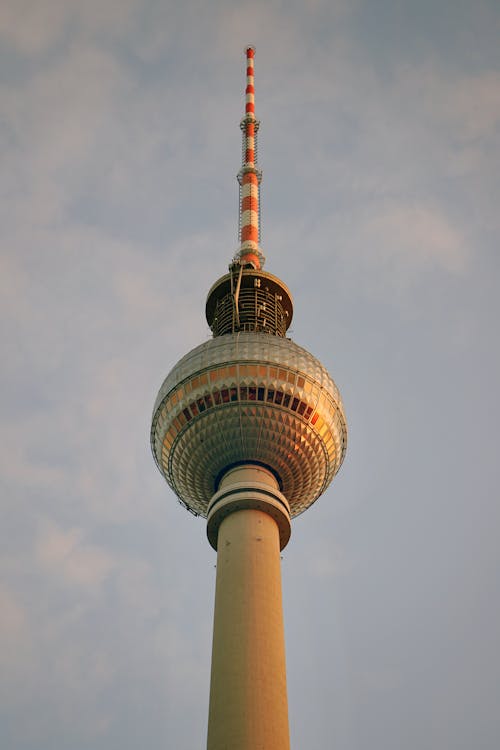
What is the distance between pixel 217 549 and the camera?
48.0 metres

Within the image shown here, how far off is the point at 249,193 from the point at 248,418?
94.9ft

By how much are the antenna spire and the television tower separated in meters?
7.39

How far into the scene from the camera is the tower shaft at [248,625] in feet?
126

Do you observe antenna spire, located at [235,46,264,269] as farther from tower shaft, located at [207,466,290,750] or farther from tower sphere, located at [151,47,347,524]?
tower shaft, located at [207,466,290,750]

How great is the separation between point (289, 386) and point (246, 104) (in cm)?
4202

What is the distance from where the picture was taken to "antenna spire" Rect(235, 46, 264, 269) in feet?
216

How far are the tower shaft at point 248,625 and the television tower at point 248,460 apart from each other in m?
0.07

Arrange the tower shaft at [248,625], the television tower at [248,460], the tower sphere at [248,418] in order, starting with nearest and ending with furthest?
the tower shaft at [248,625] < the television tower at [248,460] < the tower sphere at [248,418]

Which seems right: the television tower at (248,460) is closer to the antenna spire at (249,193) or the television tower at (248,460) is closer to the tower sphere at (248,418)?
the tower sphere at (248,418)

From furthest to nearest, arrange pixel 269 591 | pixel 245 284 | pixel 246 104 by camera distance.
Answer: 1. pixel 246 104
2. pixel 245 284
3. pixel 269 591

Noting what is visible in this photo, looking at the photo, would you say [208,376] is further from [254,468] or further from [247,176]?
[247,176]

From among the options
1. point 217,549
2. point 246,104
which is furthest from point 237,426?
point 246,104

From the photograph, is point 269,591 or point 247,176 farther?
point 247,176

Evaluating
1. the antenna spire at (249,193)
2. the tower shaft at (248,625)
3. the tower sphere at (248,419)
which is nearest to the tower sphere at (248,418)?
the tower sphere at (248,419)
